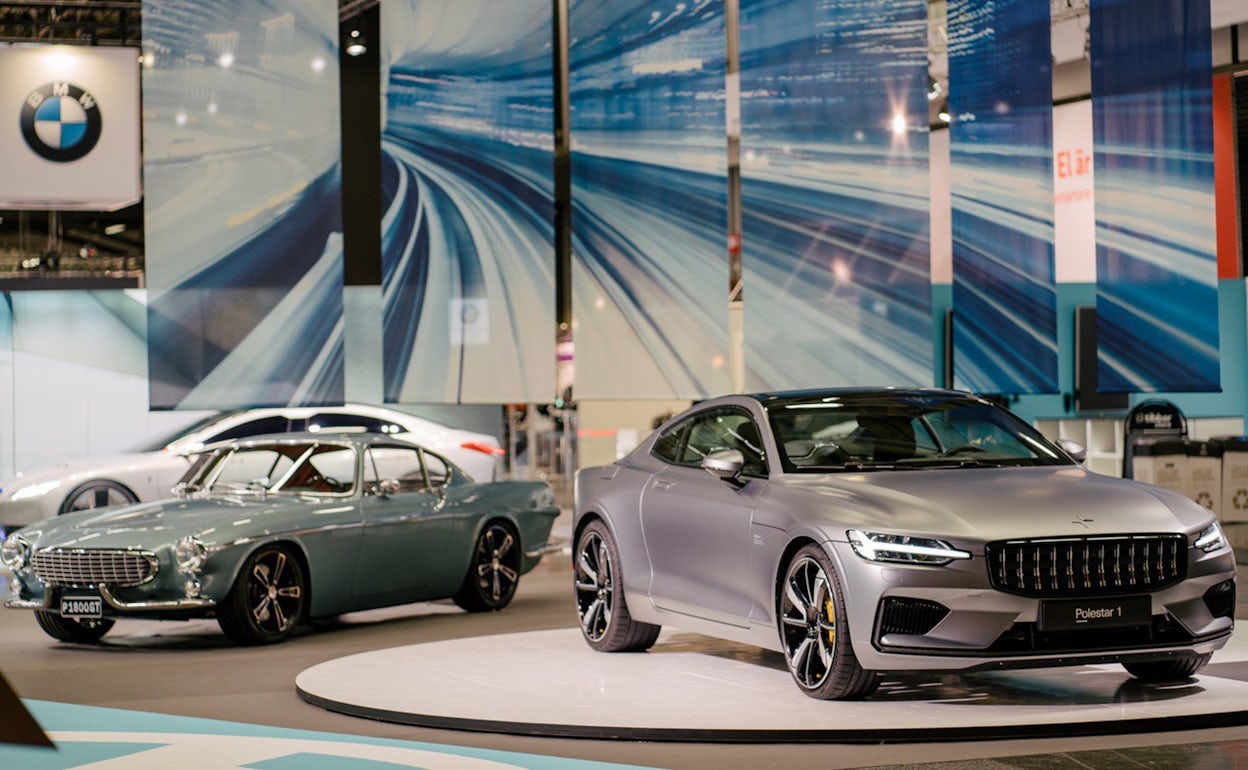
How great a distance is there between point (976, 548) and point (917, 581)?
0.87ft

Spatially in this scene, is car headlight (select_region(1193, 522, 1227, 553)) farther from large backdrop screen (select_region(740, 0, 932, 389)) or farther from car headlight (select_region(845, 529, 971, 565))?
large backdrop screen (select_region(740, 0, 932, 389))

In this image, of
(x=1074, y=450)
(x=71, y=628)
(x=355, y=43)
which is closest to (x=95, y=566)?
(x=71, y=628)

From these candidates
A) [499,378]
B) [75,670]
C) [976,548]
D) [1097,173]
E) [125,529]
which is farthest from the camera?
[499,378]

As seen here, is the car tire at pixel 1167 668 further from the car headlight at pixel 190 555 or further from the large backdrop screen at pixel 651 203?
the large backdrop screen at pixel 651 203

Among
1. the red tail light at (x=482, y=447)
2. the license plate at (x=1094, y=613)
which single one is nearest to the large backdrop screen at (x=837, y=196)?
the red tail light at (x=482, y=447)

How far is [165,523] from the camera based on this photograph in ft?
35.4

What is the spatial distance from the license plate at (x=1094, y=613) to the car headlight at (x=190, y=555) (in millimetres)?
5509

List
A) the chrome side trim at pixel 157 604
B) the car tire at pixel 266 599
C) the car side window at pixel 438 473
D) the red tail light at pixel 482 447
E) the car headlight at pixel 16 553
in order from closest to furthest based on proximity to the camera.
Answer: the chrome side trim at pixel 157 604, the car tire at pixel 266 599, the car headlight at pixel 16 553, the car side window at pixel 438 473, the red tail light at pixel 482 447

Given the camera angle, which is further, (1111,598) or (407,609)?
(407,609)

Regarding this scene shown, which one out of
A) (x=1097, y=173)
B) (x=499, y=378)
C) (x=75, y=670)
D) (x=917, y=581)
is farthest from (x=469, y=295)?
(x=917, y=581)

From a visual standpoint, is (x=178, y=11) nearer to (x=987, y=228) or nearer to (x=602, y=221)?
(x=602, y=221)

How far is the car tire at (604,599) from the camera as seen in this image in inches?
368

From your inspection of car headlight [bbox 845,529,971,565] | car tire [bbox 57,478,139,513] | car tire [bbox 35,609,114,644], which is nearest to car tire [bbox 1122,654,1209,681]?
car headlight [bbox 845,529,971,565]

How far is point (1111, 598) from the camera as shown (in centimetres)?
696
